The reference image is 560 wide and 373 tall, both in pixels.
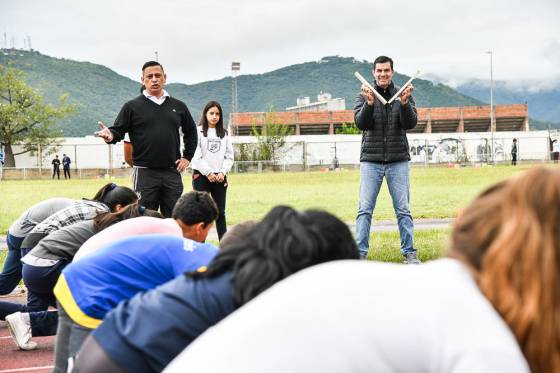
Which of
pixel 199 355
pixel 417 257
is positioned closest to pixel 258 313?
pixel 199 355

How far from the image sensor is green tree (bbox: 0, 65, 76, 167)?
70750 millimetres

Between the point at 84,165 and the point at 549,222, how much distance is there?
2456 inches

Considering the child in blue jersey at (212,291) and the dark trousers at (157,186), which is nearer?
the child in blue jersey at (212,291)

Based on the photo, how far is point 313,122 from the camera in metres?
95.7

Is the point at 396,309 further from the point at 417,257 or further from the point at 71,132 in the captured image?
the point at 71,132

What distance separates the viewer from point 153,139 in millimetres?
7910

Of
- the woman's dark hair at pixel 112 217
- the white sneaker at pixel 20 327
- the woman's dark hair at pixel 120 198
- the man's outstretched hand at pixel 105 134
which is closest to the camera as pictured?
the woman's dark hair at pixel 112 217

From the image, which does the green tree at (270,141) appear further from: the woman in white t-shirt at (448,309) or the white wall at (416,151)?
the woman in white t-shirt at (448,309)

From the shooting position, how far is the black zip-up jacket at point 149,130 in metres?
7.91

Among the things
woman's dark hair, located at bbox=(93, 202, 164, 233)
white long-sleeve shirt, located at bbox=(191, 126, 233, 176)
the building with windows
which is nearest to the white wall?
the building with windows

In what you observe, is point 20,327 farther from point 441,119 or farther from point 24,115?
point 441,119

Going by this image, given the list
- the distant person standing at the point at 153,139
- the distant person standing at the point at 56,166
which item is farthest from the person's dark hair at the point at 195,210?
the distant person standing at the point at 56,166

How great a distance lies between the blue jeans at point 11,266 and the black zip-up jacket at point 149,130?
A: 1722 millimetres

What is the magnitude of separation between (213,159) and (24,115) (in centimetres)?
6769
